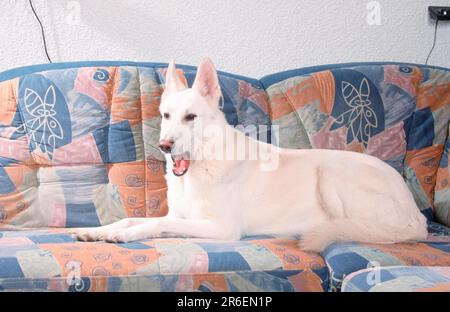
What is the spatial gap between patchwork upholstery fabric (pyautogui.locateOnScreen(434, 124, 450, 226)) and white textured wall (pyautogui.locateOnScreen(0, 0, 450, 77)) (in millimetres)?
778

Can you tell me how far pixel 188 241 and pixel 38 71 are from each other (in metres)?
1.04

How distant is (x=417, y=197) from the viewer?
8.29ft

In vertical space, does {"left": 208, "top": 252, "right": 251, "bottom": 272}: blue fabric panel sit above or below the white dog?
below

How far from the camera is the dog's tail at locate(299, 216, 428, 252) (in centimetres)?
195

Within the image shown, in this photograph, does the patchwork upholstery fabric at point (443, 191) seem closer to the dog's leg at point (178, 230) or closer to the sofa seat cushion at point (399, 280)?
the sofa seat cushion at point (399, 280)

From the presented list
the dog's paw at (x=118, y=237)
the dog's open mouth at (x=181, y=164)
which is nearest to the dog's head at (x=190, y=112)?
the dog's open mouth at (x=181, y=164)

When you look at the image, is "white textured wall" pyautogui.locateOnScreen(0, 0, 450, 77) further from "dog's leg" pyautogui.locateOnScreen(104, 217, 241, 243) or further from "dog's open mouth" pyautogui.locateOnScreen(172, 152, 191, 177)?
"dog's leg" pyautogui.locateOnScreen(104, 217, 241, 243)

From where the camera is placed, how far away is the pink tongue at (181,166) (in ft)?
7.22

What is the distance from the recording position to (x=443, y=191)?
98.6 inches

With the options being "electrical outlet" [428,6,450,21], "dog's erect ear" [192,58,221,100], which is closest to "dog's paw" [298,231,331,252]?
"dog's erect ear" [192,58,221,100]

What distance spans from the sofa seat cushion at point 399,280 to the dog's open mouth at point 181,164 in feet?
2.54

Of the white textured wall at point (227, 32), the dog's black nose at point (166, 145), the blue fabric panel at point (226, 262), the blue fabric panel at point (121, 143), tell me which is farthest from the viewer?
the white textured wall at point (227, 32)

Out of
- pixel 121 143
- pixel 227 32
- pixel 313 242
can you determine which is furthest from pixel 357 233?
pixel 227 32
